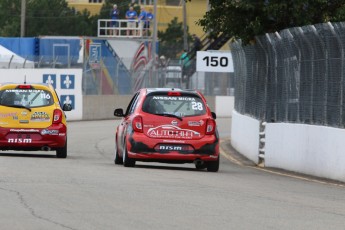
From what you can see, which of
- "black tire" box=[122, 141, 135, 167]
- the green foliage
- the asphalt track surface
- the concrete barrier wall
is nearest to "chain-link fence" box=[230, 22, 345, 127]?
the concrete barrier wall

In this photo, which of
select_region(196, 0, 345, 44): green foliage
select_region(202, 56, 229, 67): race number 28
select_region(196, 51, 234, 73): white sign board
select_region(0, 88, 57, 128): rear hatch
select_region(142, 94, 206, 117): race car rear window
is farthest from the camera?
select_region(202, 56, 229, 67): race number 28

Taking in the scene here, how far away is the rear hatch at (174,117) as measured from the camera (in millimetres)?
21125

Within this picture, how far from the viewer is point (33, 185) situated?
15.8m

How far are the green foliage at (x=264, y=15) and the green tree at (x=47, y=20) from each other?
2331 inches

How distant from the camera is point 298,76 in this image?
76.8 ft

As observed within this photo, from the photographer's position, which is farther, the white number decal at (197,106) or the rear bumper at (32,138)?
the rear bumper at (32,138)

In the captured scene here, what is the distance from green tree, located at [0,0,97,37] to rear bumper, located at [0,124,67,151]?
6170cm

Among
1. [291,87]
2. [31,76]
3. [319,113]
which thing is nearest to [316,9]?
[291,87]

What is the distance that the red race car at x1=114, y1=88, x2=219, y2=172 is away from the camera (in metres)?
21.0

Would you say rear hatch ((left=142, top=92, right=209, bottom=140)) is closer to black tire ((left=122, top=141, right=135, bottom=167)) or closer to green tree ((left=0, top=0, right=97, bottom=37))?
black tire ((left=122, top=141, right=135, bottom=167))

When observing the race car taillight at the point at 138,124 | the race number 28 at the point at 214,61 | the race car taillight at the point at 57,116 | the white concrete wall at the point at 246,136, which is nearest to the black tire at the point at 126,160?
the race car taillight at the point at 138,124

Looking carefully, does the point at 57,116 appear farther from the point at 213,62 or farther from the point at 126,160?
the point at 213,62

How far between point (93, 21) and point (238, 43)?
65.8m

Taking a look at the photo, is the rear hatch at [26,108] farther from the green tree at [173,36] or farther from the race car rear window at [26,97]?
the green tree at [173,36]
